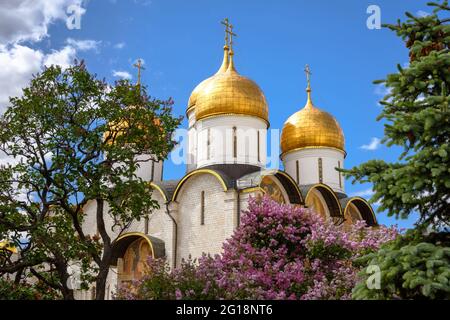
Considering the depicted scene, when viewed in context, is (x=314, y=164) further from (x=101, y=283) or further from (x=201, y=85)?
(x=101, y=283)

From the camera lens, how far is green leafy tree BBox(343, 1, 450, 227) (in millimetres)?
6426

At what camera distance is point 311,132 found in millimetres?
23547

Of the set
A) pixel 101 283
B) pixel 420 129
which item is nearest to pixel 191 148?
pixel 101 283

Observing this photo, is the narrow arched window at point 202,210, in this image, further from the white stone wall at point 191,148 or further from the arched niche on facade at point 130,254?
the white stone wall at point 191,148

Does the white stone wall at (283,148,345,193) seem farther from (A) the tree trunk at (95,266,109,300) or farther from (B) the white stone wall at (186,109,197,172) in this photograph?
(A) the tree trunk at (95,266,109,300)

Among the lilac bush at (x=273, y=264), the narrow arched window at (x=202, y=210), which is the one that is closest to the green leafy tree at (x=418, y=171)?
the lilac bush at (x=273, y=264)

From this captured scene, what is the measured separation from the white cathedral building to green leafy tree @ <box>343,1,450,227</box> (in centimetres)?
1069

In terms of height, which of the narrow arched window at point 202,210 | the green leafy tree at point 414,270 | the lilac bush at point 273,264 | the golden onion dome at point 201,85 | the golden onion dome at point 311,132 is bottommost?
the green leafy tree at point 414,270

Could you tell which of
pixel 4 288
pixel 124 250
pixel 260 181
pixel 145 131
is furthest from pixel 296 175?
pixel 4 288

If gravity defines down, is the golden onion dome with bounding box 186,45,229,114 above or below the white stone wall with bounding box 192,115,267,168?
above

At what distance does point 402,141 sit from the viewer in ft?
22.1

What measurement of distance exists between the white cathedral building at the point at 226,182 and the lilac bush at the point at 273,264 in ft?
16.4

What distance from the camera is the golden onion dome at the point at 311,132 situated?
76.9 ft

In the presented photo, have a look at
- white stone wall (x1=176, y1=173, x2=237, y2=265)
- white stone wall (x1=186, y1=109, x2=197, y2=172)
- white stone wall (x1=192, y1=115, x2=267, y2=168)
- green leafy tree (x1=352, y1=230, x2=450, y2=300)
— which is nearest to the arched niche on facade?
white stone wall (x1=176, y1=173, x2=237, y2=265)
